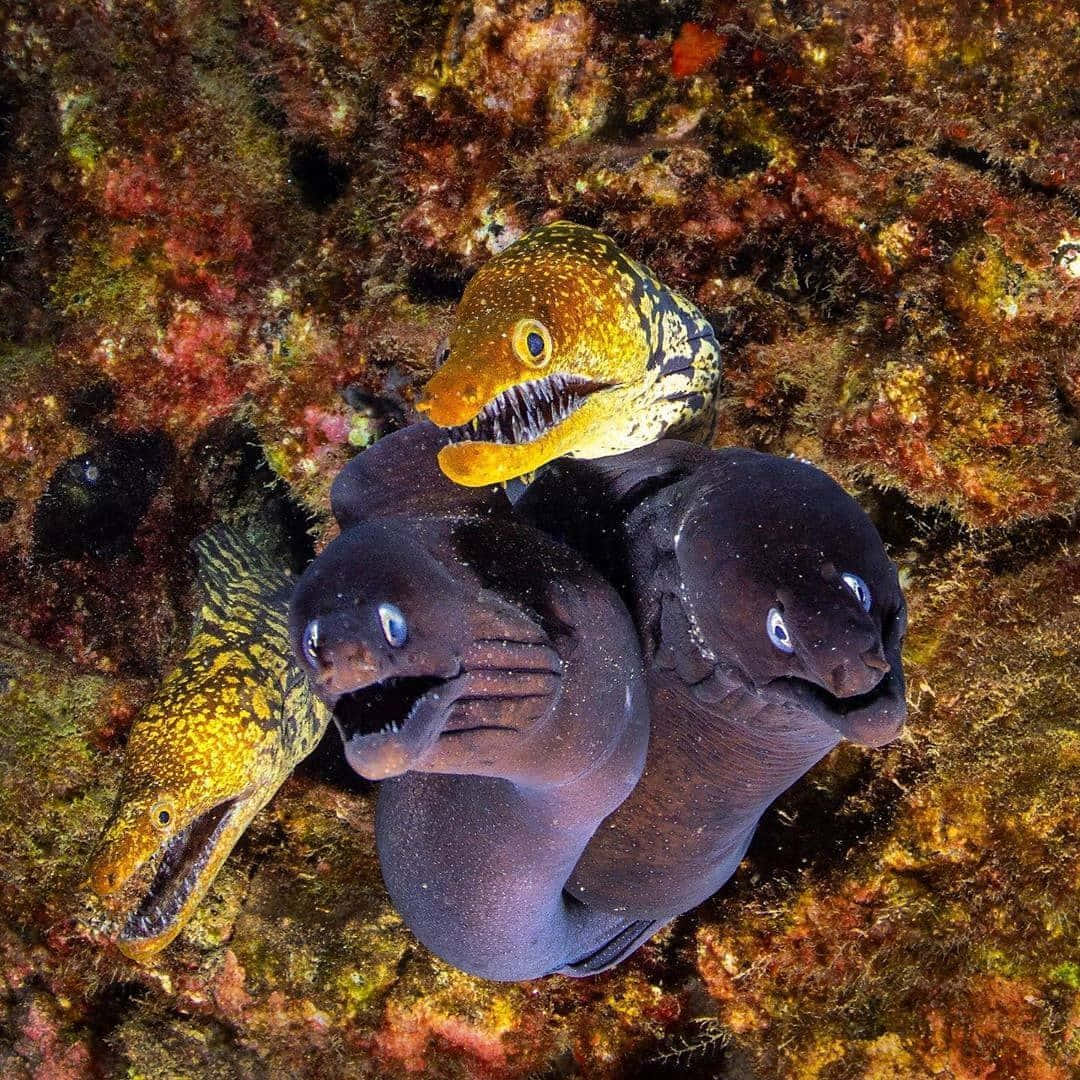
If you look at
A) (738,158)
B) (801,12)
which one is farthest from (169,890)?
(801,12)

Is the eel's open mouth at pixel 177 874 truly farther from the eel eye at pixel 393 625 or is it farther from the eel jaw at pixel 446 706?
the eel eye at pixel 393 625

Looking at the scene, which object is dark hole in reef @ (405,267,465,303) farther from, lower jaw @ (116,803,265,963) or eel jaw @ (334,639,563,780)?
lower jaw @ (116,803,265,963)

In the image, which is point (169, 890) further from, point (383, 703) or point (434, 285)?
point (434, 285)

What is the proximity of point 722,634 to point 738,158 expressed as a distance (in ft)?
6.32

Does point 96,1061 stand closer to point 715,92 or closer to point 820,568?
point 820,568

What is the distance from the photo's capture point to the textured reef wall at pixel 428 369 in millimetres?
2928

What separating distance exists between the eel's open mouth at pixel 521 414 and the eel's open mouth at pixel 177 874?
237cm

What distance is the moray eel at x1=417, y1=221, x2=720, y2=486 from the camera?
6.89 ft

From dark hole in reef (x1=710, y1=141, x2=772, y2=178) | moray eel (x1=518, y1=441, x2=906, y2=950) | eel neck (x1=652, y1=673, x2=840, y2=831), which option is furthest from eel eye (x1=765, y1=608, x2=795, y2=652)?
dark hole in reef (x1=710, y1=141, x2=772, y2=178)

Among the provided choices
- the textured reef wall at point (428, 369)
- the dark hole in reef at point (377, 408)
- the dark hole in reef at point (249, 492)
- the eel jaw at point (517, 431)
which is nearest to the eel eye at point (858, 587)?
the eel jaw at point (517, 431)

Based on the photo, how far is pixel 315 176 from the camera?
422cm

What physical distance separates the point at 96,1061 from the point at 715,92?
17.9 feet

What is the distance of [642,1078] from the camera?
4418 mm

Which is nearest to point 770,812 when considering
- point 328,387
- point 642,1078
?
point 642,1078
